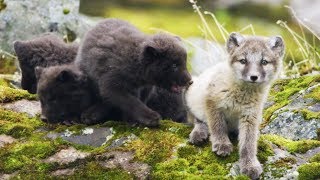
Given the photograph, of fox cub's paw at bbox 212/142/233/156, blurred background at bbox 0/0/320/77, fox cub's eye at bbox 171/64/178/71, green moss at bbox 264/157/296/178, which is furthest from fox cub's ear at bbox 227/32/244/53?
blurred background at bbox 0/0/320/77

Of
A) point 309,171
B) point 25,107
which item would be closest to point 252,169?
point 309,171

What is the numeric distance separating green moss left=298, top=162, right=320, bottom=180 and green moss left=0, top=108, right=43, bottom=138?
3.31 metres

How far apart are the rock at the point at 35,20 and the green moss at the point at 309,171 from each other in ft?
27.4

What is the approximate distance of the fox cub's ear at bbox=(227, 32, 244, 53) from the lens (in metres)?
7.59

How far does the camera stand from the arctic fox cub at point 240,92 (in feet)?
23.5

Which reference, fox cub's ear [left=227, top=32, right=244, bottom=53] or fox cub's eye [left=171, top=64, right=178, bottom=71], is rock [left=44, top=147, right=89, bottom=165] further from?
fox cub's ear [left=227, top=32, right=244, bottom=53]

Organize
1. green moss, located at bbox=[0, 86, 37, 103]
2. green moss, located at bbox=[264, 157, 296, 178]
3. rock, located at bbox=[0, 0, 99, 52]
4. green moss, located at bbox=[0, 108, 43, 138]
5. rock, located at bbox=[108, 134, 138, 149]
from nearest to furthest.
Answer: green moss, located at bbox=[264, 157, 296, 178]
rock, located at bbox=[108, 134, 138, 149]
green moss, located at bbox=[0, 108, 43, 138]
green moss, located at bbox=[0, 86, 37, 103]
rock, located at bbox=[0, 0, 99, 52]

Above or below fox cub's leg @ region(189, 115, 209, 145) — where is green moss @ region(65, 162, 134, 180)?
below

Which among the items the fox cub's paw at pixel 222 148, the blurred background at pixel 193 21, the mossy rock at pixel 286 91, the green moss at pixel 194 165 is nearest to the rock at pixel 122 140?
the green moss at pixel 194 165

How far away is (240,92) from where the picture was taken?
291 inches

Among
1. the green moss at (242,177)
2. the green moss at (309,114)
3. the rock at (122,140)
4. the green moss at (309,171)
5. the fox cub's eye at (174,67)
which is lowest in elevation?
the rock at (122,140)

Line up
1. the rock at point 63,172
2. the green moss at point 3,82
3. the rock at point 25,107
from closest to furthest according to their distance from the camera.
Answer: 1. the rock at point 63,172
2. the rock at point 25,107
3. the green moss at point 3,82

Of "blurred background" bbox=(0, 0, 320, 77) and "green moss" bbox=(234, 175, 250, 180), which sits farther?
"blurred background" bbox=(0, 0, 320, 77)

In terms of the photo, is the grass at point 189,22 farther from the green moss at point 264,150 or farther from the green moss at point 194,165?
the green moss at point 194,165
